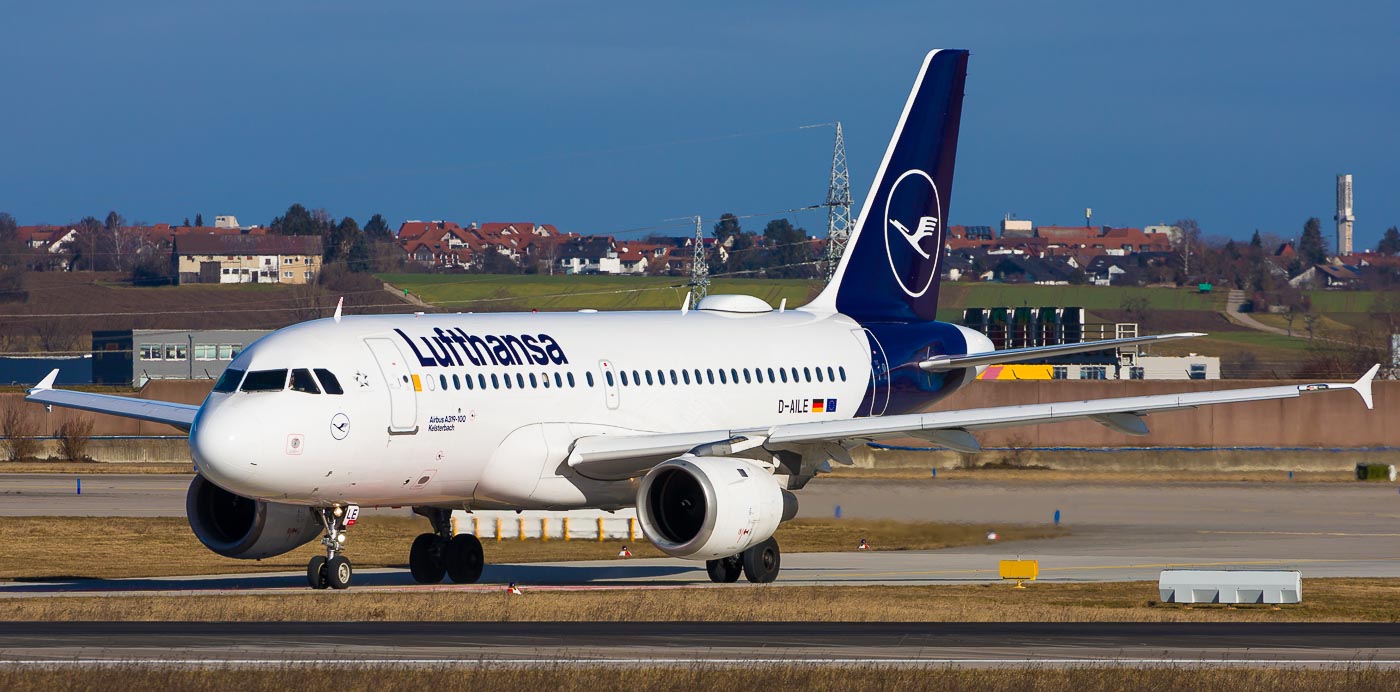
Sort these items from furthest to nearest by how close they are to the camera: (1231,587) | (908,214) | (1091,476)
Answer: (1091,476) → (908,214) → (1231,587)

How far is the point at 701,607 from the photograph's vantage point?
1057 inches

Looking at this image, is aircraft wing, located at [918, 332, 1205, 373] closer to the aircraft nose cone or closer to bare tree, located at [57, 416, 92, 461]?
the aircraft nose cone

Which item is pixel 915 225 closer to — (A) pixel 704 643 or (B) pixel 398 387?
(B) pixel 398 387

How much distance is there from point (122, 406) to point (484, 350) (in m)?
7.34

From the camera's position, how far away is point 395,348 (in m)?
29.9

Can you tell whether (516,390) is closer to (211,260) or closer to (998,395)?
(998,395)

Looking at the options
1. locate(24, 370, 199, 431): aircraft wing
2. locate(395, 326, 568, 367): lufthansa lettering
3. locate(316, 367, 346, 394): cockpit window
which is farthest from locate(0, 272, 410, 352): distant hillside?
locate(316, 367, 346, 394): cockpit window

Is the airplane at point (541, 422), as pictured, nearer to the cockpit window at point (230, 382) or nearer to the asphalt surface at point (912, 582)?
the cockpit window at point (230, 382)

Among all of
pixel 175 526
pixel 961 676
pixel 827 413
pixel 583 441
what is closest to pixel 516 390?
pixel 583 441

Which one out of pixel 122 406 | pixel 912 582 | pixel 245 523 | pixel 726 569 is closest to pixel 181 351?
pixel 122 406

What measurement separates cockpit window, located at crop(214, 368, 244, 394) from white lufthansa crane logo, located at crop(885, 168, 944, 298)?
16.4 meters

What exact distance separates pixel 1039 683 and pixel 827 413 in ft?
60.7

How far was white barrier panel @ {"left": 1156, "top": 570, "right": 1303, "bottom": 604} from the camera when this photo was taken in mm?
28375

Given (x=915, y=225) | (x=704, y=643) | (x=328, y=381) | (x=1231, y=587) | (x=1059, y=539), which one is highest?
(x=915, y=225)
